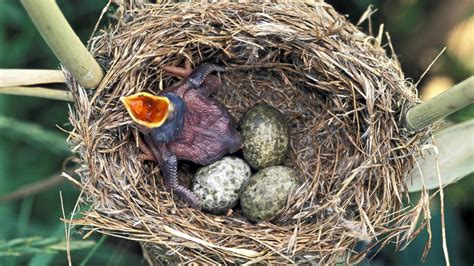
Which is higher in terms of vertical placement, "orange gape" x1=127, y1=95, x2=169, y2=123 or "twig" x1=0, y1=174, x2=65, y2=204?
"orange gape" x1=127, y1=95, x2=169, y2=123

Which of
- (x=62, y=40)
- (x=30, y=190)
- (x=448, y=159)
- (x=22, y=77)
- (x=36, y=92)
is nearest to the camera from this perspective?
(x=62, y=40)

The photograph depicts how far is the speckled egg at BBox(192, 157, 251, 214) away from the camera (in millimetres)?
2342

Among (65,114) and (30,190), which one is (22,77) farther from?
(65,114)

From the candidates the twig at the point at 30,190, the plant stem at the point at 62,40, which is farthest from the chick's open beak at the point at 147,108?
the twig at the point at 30,190

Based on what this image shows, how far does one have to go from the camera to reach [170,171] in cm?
230

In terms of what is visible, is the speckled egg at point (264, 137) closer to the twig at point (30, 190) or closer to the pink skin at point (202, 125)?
the pink skin at point (202, 125)

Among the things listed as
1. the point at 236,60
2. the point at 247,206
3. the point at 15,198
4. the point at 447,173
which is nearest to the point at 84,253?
the point at 15,198

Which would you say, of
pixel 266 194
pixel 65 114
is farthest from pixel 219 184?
pixel 65 114

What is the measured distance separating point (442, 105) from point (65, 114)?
1.80 meters

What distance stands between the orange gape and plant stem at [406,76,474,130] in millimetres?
735

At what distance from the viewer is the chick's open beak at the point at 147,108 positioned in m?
2.07

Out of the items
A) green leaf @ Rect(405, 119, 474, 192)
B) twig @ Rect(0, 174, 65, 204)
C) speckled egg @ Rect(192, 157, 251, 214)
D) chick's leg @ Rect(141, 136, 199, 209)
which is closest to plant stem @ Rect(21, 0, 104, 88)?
chick's leg @ Rect(141, 136, 199, 209)

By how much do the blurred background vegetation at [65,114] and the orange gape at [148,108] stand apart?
0.71m

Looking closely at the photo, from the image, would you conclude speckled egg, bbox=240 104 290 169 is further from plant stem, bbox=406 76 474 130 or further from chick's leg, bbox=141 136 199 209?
plant stem, bbox=406 76 474 130
